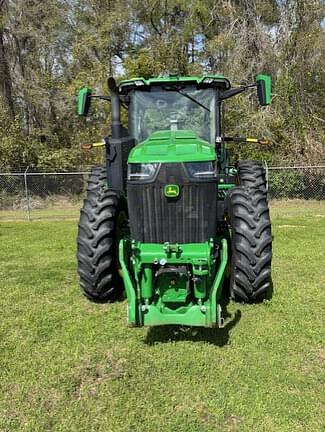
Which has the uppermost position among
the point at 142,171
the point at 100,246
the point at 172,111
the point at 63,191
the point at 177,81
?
the point at 177,81

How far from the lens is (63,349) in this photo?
395 centimetres

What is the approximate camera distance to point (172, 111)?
526 centimetres

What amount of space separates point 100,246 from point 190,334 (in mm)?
1261

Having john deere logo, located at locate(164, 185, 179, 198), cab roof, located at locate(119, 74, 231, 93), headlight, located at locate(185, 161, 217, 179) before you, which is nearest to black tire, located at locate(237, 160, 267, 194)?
headlight, located at locate(185, 161, 217, 179)

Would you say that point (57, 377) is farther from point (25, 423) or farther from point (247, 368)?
point (247, 368)

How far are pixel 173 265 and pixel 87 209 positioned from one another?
4.51 feet

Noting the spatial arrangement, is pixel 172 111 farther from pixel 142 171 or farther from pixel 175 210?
pixel 175 210

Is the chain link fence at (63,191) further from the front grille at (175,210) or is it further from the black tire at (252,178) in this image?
the front grille at (175,210)

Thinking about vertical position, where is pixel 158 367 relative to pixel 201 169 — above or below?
below

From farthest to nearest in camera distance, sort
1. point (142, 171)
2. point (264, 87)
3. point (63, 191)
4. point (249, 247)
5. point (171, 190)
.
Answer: point (63, 191)
point (264, 87)
point (249, 247)
point (142, 171)
point (171, 190)

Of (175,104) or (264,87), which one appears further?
(175,104)

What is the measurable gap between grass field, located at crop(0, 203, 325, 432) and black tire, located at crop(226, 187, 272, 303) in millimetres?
319

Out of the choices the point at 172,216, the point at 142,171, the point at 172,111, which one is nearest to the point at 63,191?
the point at 172,111

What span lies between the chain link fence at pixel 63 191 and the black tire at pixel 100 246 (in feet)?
32.1
